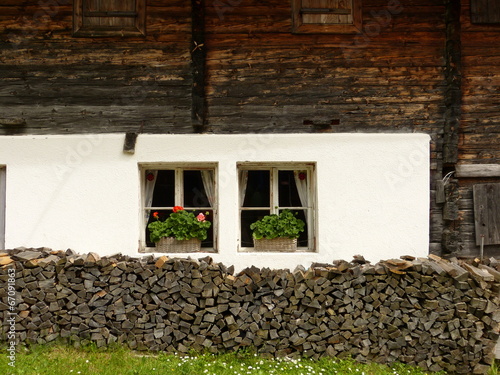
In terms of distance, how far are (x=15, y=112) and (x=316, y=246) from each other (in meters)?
4.67

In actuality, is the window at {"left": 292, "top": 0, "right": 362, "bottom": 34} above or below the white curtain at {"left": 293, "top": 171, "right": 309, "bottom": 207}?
above

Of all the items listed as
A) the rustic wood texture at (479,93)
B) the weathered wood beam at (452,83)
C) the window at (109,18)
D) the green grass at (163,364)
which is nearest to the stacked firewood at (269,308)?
the green grass at (163,364)

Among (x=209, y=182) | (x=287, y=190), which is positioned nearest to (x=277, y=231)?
(x=287, y=190)

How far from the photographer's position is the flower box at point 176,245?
5215mm

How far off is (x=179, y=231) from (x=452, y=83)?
436 centimetres

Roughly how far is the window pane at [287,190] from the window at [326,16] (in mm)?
2064

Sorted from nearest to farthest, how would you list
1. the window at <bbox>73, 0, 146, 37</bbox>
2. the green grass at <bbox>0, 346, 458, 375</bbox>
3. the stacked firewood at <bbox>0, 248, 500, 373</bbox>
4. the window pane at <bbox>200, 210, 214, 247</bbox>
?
the green grass at <bbox>0, 346, 458, 375</bbox>
the stacked firewood at <bbox>0, 248, 500, 373</bbox>
the window at <bbox>73, 0, 146, 37</bbox>
the window pane at <bbox>200, 210, 214, 247</bbox>

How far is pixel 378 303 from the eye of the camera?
447 centimetres

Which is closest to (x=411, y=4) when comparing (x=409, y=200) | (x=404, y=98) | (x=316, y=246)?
(x=404, y=98)

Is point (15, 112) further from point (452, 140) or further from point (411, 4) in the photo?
point (452, 140)

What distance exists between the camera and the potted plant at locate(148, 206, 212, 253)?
16.8 ft

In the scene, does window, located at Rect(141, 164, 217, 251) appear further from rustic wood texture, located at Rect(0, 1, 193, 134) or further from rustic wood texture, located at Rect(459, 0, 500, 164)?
rustic wood texture, located at Rect(459, 0, 500, 164)

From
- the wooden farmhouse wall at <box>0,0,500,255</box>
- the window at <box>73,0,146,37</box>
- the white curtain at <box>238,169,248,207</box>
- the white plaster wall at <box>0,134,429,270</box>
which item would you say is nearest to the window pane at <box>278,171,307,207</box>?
the white plaster wall at <box>0,134,429,270</box>

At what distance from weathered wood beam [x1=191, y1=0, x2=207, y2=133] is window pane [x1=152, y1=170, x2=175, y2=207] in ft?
2.57
